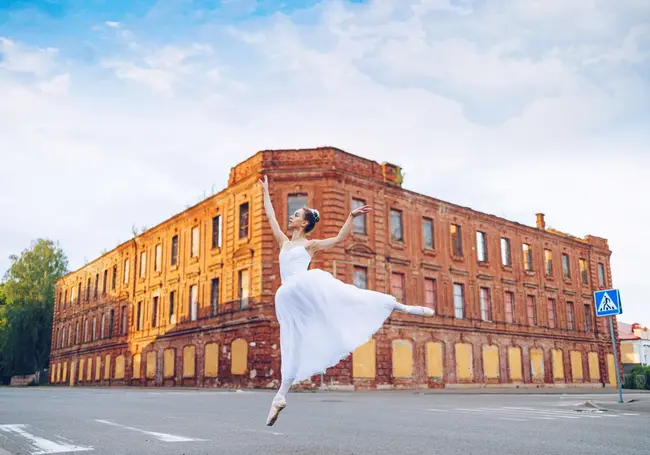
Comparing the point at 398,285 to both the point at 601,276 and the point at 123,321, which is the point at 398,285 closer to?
the point at 601,276

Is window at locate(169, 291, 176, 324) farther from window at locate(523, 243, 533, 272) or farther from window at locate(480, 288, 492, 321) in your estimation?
window at locate(523, 243, 533, 272)

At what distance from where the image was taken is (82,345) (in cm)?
5250

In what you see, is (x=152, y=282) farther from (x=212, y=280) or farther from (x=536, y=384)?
(x=536, y=384)

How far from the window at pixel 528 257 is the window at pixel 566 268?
384 centimetres

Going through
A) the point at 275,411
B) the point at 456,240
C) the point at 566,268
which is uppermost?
the point at 456,240

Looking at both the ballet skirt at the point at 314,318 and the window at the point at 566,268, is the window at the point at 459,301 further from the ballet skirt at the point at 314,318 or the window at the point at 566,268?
the ballet skirt at the point at 314,318

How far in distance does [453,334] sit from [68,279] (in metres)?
38.7

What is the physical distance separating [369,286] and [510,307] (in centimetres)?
1212

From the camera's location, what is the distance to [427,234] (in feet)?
113

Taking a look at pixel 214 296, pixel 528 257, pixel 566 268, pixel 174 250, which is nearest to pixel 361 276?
pixel 214 296

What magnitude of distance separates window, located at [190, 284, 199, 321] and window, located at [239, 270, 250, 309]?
4966 mm

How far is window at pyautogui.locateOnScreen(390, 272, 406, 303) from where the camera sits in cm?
3184

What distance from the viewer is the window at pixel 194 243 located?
35.9 metres

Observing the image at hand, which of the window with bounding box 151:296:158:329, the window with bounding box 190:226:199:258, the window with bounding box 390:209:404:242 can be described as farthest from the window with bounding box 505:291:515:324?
the window with bounding box 151:296:158:329
